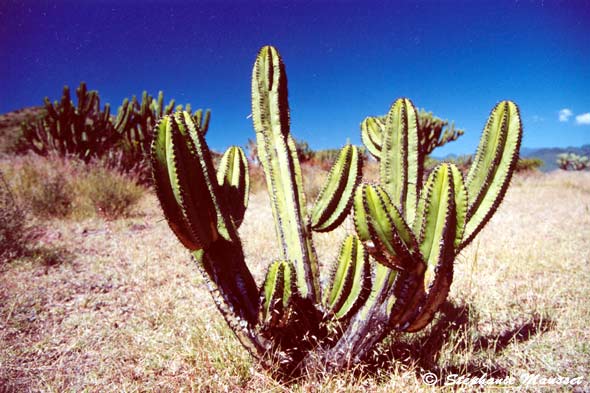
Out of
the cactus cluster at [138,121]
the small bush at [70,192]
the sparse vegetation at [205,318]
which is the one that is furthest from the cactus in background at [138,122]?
the sparse vegetation at [205,318]

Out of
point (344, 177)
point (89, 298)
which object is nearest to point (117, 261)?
point (89, 298)

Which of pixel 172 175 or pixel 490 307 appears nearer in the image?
pixel 172 175

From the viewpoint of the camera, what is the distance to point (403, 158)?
2.32 metres

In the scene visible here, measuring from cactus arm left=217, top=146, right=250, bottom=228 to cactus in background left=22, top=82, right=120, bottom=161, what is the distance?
8934 mm

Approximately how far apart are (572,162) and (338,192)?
33.1 meters

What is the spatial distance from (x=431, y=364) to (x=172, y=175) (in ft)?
Answer: 5.84

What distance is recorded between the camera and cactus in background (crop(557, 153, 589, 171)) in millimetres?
27844

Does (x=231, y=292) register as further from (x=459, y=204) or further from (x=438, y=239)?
(x=459, y=204)

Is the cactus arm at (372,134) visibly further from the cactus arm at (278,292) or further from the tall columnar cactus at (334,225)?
the cactus arm at (278,292)

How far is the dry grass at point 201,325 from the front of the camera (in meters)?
2.23

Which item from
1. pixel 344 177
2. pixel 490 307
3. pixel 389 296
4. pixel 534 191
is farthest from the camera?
pixel 534 191

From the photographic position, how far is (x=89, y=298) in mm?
3516

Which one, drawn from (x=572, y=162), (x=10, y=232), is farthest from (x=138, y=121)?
(x=572, y=162)

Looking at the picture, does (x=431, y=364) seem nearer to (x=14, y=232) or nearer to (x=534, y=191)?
(x=14, y=232)
